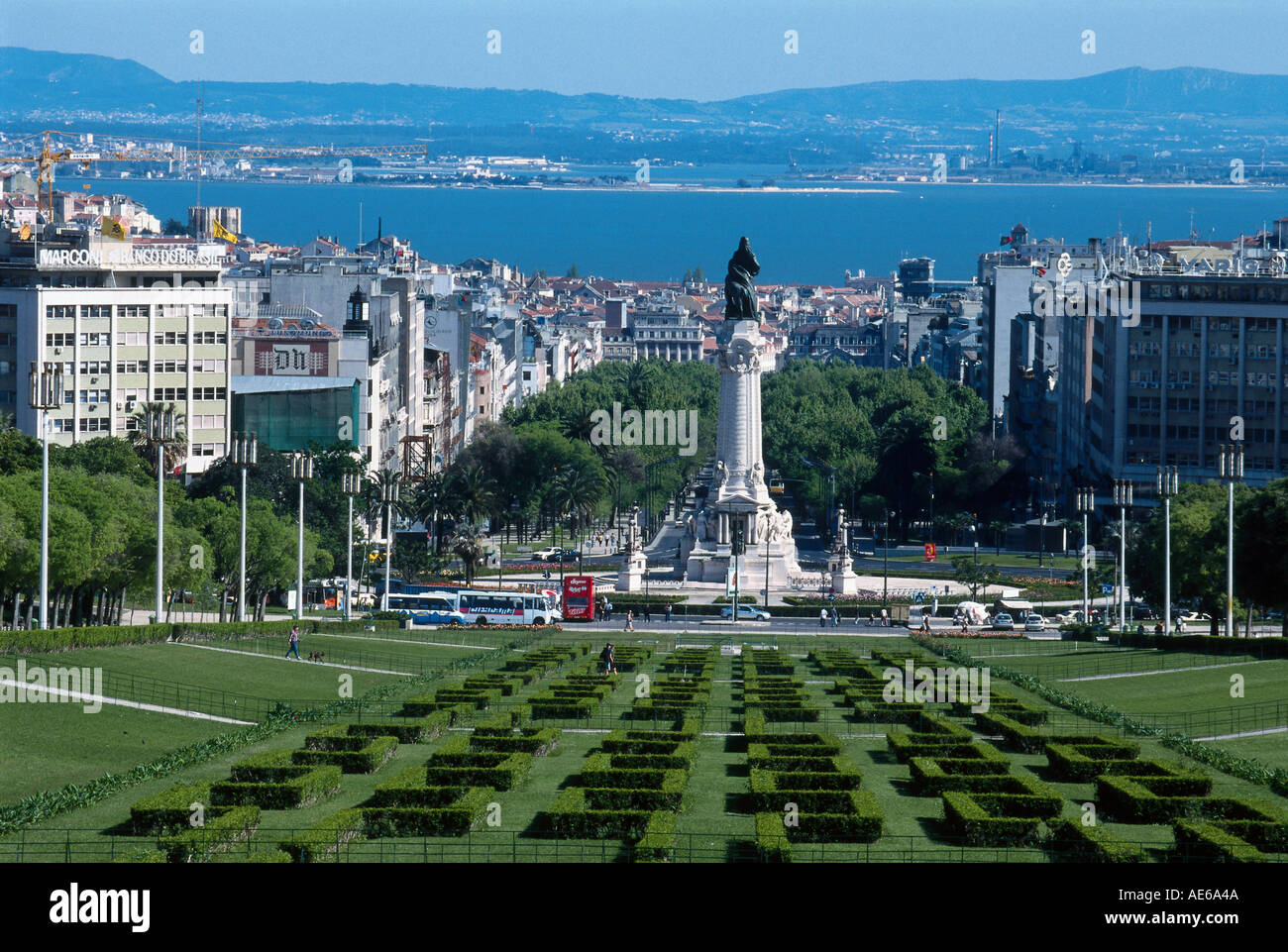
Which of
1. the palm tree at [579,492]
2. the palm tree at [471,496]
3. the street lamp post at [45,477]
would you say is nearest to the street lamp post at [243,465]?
the street lamp post at [45,477]

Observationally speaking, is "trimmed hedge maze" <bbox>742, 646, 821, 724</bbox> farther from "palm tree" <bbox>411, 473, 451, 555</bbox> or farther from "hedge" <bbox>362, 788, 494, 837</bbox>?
"palm tree" <bbox>411, 473, 451, 555</bbox>

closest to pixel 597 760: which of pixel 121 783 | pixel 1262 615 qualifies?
pixel 121 783

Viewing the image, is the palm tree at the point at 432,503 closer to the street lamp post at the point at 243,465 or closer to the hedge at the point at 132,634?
the street lamp post at the point at 243,465

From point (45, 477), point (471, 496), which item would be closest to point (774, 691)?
point (45, 477)

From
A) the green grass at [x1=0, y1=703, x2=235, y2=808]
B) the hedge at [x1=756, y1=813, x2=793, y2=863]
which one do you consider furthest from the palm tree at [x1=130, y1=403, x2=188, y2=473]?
the hedge at [x1=756, y1=813, x2=793, y2=863]

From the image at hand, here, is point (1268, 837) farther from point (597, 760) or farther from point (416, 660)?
point (416, 660)
